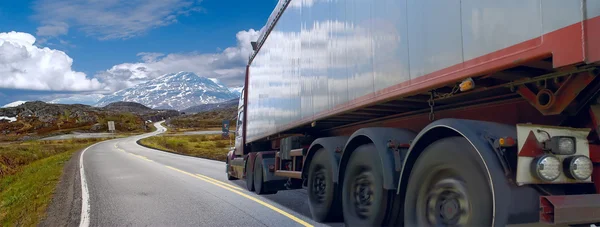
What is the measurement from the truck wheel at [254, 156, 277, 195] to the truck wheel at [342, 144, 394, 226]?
5.12 metres

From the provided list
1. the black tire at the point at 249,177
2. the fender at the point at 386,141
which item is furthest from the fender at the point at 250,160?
the fender at the point at 386,141

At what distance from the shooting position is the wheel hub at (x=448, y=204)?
12.4ft

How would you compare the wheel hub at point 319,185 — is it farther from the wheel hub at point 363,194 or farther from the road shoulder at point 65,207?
the road shoulder at point 65,207

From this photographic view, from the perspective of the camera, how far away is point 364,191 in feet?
19.0

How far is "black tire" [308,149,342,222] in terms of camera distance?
22.1 feet

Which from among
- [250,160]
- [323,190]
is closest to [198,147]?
[250,160]

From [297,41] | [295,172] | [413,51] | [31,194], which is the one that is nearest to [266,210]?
[295,172]

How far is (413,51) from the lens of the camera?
4.57m

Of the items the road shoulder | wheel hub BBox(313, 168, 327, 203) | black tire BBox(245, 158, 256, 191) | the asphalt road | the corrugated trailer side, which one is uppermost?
the corrugated trailer side

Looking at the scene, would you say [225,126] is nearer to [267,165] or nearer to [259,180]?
[259,180]

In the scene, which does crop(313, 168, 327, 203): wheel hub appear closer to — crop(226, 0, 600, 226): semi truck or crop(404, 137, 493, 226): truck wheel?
crop(226, 0, 600, 226): semi truck

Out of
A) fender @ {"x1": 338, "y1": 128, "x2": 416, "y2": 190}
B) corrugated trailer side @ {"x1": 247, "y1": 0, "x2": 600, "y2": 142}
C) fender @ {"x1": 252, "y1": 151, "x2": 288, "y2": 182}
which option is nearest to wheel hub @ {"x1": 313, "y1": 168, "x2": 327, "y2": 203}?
corrugated trailer side @ {"x1": 247, "y1": 0, "x2": 600, "y2": 142}

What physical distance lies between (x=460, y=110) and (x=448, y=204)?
1150 millimetres

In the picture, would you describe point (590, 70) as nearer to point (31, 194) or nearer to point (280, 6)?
point (280, 6)
